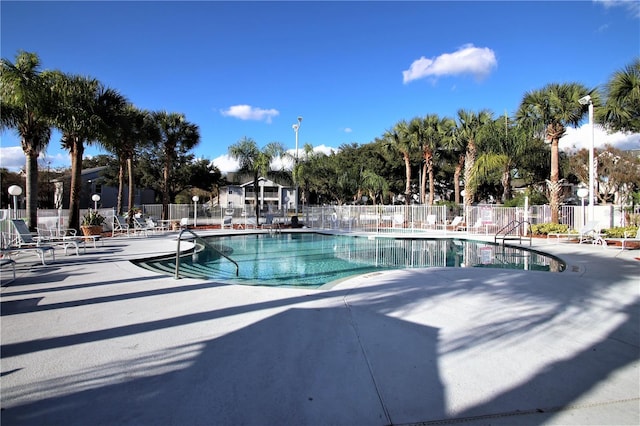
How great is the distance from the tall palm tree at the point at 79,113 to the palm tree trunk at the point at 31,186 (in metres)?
1.57

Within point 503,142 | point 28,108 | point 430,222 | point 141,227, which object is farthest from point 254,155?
point 503,142

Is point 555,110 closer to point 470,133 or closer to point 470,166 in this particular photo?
point 470,133

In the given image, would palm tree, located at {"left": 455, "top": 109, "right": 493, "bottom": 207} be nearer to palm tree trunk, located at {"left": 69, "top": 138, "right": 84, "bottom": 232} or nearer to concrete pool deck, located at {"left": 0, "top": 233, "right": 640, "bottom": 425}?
concrete pool deck, located at {"left": 0, "top": 233, "right": 640, "bottom": 425}

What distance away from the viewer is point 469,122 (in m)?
26.4

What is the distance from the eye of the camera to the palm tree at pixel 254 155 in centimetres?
2383

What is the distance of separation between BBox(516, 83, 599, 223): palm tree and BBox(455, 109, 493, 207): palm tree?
5.56 meters

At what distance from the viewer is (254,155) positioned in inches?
953

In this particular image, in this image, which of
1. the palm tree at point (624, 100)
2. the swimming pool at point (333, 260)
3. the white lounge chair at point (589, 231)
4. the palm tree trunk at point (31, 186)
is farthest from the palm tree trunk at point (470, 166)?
the palm tree trunk at point (31, 186)

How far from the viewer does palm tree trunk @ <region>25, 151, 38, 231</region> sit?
1334cm

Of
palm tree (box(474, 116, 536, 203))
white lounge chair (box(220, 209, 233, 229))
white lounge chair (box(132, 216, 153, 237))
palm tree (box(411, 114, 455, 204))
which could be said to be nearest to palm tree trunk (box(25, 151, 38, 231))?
white lounge chair (box(132, 216, 153, 237))

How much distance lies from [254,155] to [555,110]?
1777 cm

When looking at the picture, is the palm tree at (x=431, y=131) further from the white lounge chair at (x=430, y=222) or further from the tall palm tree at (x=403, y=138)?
the white lounge chair at (x=430, y=222)

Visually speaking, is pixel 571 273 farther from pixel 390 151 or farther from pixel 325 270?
pixel 390 151

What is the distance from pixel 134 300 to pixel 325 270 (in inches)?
212
